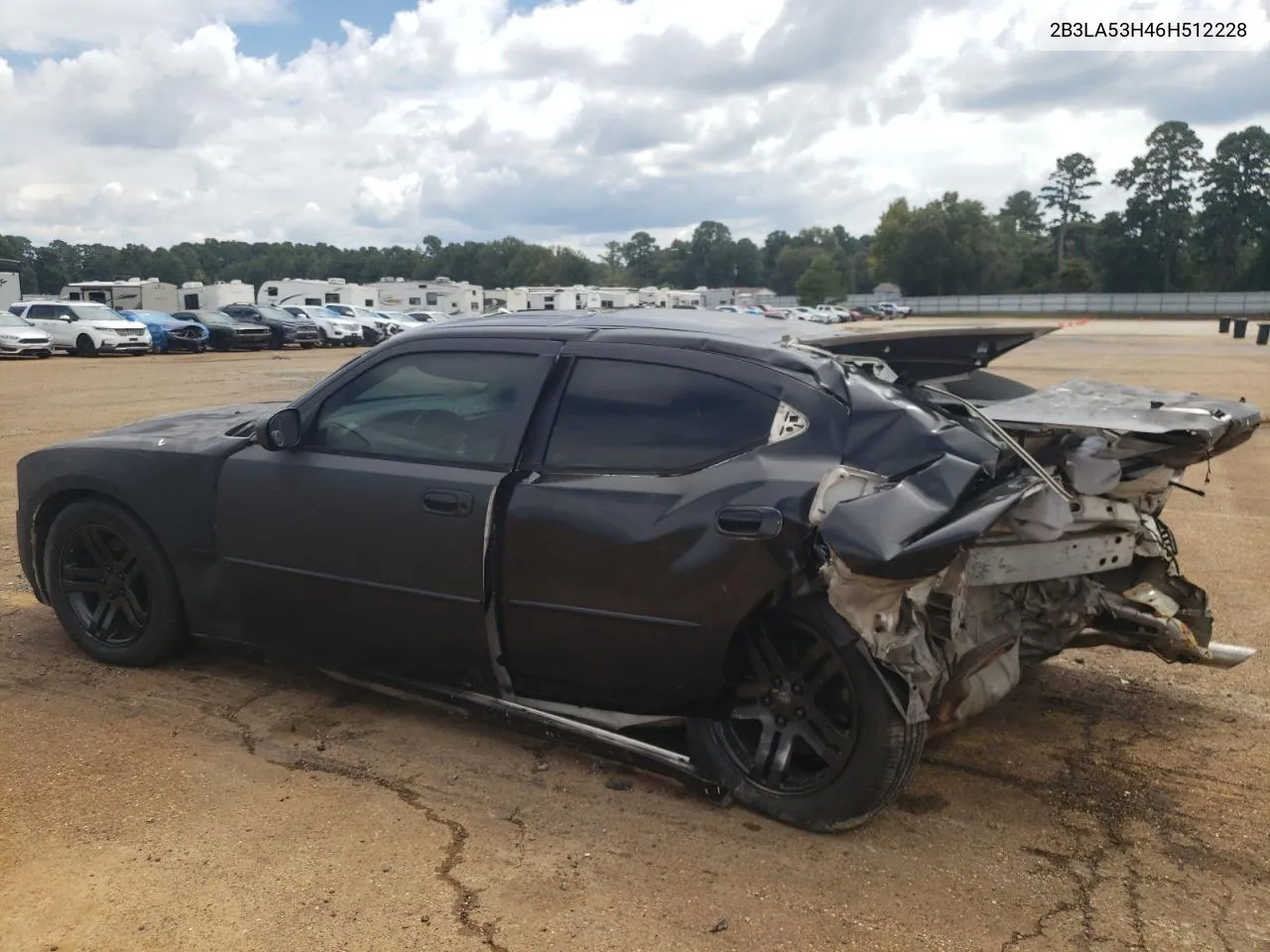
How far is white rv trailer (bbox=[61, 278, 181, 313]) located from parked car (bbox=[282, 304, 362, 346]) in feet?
29.3

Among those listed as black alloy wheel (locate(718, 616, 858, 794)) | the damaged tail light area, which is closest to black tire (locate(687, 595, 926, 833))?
black alloy wheel (locate(718, 616, 858, 794))

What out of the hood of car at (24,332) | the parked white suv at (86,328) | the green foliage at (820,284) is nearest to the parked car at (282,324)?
the parked white suv at (86,328)

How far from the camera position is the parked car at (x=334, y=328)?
3797 centimetres

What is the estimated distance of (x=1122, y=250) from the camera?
99.4m

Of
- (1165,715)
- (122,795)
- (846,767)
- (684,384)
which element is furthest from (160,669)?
(1165,715)

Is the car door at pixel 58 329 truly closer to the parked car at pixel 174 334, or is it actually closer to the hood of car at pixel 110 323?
the hood of car at pixel 110 323

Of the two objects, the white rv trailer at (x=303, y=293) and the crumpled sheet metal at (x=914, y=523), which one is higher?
the white rv trailer at (x=303, y=293)

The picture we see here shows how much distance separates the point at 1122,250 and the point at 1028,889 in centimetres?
10888

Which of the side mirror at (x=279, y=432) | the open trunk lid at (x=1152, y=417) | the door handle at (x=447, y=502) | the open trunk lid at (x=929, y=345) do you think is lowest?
the door handle at (x=447, y=502)

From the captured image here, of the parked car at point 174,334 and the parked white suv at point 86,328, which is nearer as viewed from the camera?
the parked white suv at point 86,328

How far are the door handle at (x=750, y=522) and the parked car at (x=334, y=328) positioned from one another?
120 feet

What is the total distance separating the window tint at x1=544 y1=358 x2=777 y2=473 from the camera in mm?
3375

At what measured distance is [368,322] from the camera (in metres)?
41.2

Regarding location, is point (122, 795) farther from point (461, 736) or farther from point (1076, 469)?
point (1076, 469)
